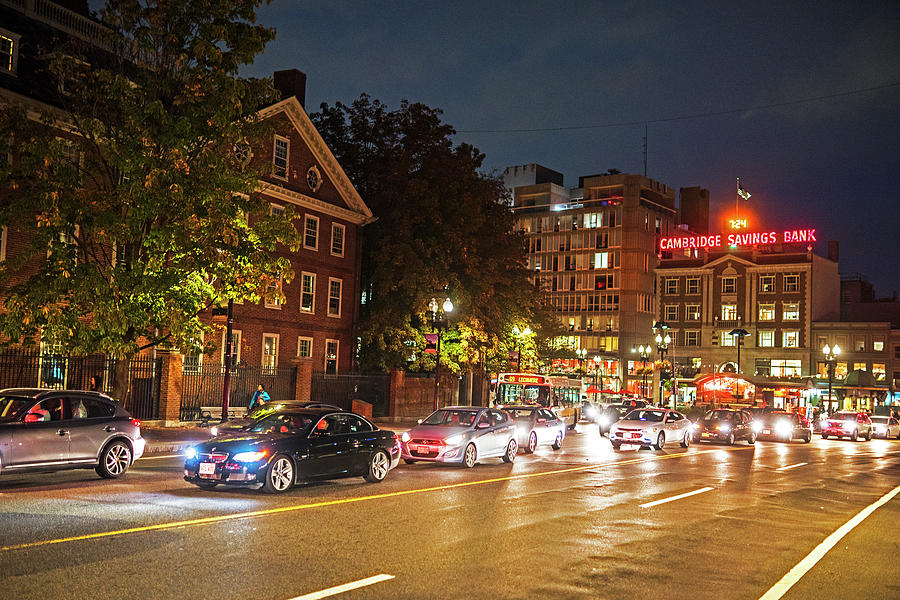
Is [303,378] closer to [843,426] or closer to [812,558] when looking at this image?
[843,426]

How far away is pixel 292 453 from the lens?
15391 mm

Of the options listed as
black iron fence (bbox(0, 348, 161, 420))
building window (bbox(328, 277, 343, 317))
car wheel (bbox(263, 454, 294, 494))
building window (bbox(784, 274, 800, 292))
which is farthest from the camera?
building window (bbox(784, 274, 800, 292))

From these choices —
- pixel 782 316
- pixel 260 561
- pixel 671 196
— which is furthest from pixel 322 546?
pixel 671 196

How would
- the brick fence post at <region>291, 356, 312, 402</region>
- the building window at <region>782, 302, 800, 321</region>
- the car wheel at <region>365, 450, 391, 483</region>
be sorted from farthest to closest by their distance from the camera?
1. the building window at <region>782, 302, 800, 321</region>
2. the brick fence post at <region>291, 356, 312, 402</region>
3. the car wheel at <region>365, 450, 391, 483</region>

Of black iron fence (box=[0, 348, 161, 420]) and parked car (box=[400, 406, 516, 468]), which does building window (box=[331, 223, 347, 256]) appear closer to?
black iron fence (box=[0, 348, 161, 420])

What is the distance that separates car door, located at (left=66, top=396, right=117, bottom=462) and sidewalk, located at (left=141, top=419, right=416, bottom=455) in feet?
20.2

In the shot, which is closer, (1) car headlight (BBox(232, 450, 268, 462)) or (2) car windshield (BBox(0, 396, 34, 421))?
Result: (1) car headlight (BBox(232, 450, 268, 462))

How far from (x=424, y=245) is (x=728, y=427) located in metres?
17.5

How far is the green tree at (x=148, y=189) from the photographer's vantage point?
2300 cm

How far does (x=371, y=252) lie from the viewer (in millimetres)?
50469

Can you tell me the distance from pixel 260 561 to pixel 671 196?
4335 inches

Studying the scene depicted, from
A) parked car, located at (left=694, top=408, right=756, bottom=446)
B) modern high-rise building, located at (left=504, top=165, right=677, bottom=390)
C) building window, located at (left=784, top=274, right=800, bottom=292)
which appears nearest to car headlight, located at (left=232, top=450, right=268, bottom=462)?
parked car, located at (left=694, top=408, right=756, bottom=446)

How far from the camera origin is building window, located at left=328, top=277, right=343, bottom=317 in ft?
156

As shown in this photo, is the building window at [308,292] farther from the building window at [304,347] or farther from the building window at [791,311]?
the building window at [791,311]
